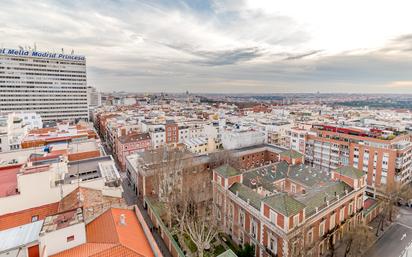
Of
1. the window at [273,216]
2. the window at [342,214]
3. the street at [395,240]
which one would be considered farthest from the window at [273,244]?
the street at [395,240]

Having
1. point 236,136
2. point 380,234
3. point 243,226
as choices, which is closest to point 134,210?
point 243,226

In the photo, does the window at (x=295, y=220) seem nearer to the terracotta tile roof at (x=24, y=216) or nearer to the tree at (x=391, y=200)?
the tree at (x=391, y=200)

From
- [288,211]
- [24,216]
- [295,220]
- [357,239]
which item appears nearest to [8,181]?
[24,216]

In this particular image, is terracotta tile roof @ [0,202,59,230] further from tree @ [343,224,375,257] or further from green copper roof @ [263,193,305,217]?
tree @ [343,224,375,257]

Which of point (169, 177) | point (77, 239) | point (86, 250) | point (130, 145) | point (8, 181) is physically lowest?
point (169, 177)

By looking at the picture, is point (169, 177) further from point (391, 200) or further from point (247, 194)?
point (391, 200)

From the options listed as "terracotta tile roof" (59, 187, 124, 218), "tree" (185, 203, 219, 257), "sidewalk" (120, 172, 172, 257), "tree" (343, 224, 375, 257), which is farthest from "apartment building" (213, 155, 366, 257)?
"terracotta tile roof" (59, 187, 124, 218)
